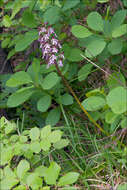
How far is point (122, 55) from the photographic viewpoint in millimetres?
2479

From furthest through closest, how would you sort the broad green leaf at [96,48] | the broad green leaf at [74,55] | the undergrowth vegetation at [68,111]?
1. the broad green leaf at [74,55]
2. the broad green leaf at [96,48]
3. the undergrowth vegetation at [68,111]

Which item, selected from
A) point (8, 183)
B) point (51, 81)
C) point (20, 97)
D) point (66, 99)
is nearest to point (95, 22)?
point (51, 81)

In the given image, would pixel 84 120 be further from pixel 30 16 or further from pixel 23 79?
pixel 30 16

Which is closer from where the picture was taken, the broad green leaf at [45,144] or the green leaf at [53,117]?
the broad green leaf at [45,144]

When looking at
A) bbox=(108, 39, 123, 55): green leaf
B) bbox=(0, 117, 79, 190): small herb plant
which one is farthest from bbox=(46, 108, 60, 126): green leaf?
bbox=(108, 39, 123, 55): green leaf

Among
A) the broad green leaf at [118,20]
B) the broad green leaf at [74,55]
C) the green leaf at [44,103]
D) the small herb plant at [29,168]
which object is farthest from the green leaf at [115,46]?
the small herb plant at [29,168]

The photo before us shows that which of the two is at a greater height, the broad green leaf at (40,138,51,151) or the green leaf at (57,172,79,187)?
the broad green leaf at (40,138,51,151)

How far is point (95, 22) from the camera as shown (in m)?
1.96

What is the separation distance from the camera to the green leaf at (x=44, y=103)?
6.85ft

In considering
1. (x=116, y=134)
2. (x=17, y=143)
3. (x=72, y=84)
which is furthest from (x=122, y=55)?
(x=17, y=143)

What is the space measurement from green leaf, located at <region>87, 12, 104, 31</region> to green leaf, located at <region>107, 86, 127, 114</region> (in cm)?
72

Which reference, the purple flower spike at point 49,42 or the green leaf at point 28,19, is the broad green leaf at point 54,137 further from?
the green leaf at point 28,19

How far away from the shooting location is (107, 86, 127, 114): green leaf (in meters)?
1.33

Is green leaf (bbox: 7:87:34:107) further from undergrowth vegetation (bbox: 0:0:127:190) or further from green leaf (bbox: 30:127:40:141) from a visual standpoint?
green leaf (bbox: 30:127:40:141)
